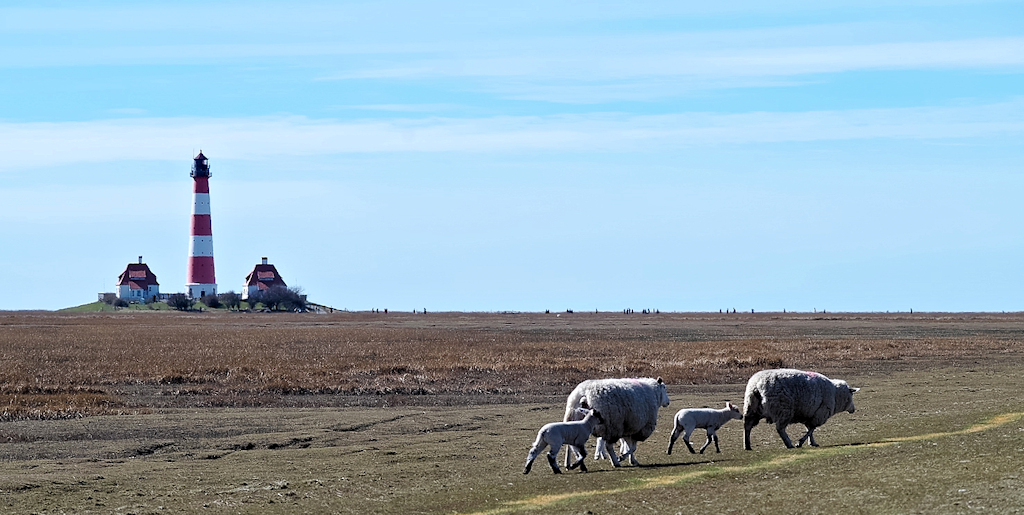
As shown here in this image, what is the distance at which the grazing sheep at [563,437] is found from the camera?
1812 cm

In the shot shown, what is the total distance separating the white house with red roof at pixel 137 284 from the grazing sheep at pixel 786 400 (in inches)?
5938

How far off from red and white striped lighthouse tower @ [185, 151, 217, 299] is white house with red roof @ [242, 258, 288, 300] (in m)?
22.7

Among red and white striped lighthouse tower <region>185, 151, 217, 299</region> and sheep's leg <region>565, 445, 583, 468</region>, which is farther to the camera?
red and white striped lighthouse tower <region>185, 151, 217, 299</region>

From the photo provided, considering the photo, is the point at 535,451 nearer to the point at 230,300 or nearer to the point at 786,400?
the point at 786,400

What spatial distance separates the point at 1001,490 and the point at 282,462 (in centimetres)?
1315

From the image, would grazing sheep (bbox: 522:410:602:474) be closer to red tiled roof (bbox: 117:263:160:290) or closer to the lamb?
the lamb

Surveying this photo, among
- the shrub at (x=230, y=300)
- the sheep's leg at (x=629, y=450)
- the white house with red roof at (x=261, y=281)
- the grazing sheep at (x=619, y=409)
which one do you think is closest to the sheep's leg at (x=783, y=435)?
the grazing sheep at (x=619, y=409)

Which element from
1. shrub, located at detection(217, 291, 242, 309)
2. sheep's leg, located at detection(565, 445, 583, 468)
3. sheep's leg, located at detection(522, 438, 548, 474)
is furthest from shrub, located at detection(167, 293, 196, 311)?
sheep's leg, located at detection(522, 438, 548, 474)

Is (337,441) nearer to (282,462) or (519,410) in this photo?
(282,462)

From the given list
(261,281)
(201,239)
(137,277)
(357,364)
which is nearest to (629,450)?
(357,364)

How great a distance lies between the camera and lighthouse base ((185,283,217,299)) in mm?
137875

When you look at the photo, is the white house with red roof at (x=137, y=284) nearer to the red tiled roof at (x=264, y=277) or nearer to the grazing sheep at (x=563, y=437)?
the red tiled roof at (x=264, y=277)

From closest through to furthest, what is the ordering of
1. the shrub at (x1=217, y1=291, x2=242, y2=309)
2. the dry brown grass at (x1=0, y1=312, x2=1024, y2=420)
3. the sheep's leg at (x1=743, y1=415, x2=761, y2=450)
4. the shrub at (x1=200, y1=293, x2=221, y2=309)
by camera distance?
the sheep's leg at (x1=743, y1=415, x2=761, y2=450) → the dry brown grass at (x1=0, y1=312, x2=1024, y2=420) → the shrub at (x1=200, y1=293, x2=221, y2=309) → the shrub at (x1=217, y1=291, x2=242, y2=309)

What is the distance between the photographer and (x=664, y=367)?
1714 inches
